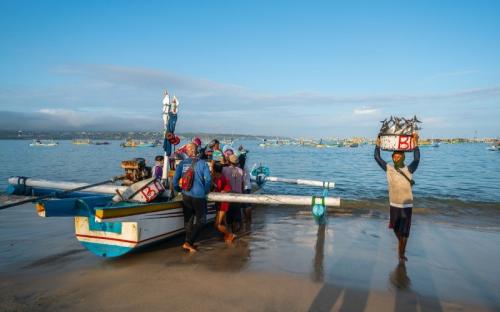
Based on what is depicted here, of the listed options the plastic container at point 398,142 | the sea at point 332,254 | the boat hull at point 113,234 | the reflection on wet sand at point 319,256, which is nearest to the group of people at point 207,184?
the sea at point 332,254

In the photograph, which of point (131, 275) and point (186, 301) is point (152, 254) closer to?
point (131, 275)

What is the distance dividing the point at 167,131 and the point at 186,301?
446 cm

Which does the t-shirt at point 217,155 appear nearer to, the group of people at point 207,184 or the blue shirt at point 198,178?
the group of people at point 207,184

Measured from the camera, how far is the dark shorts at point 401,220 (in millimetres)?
6359

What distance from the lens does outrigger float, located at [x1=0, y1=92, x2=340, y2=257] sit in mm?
5988

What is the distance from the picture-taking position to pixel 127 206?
20.3 ft

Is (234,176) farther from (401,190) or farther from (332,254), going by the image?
(401,190)

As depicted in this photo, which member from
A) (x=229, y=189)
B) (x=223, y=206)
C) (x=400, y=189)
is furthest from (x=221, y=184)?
(x=400, y=189)

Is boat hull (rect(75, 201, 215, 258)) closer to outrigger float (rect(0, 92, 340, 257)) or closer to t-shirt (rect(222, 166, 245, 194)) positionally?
outrigger float (rect(0, 92, 340, 257))

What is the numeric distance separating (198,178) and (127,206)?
1437 millimetres

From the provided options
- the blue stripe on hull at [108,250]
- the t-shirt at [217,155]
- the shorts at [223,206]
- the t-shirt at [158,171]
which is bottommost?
the blue stripe on hull at [108,250]

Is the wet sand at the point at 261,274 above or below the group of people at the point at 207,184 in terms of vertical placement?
below

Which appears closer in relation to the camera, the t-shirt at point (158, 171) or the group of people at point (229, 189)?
the group of people at point (229, 189)

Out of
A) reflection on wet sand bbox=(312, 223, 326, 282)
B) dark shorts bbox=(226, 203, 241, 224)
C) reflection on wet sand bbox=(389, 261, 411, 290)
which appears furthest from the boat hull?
reflection on wet sand bbox=(389, 261, 411, 290)
